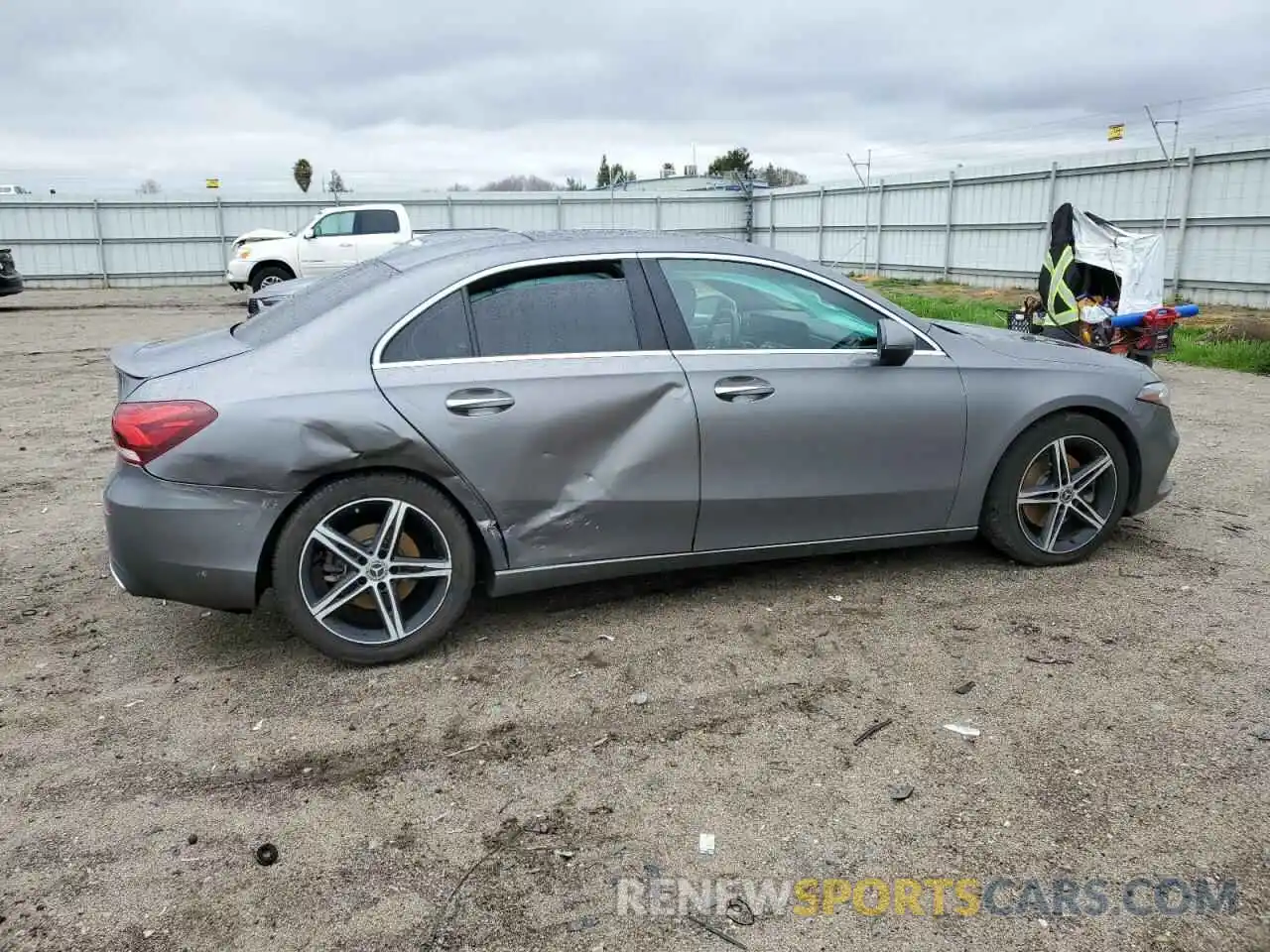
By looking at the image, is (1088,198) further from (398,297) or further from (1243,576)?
(398,297)

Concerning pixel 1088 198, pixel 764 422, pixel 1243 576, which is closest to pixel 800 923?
pixel 764 422

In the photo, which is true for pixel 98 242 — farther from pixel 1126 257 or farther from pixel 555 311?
pixel 555 311

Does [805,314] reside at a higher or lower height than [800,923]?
higher

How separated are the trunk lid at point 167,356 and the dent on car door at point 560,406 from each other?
0.63 m

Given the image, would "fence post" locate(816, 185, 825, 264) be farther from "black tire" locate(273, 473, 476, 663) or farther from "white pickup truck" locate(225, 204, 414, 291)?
"black tire" locate(273, 473, 476, 663)

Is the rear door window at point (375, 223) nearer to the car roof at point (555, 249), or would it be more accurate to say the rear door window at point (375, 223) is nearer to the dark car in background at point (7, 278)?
the dark car in background at point (7, 278)

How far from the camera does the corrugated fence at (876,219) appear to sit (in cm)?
1552

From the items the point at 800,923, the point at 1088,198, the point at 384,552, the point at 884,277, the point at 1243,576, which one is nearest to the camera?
the point at 800,923

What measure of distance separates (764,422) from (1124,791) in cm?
182

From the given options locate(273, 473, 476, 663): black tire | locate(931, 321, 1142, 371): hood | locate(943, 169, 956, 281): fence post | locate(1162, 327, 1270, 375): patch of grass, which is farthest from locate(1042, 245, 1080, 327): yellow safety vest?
locate(943, 169, 956, 281): fence post

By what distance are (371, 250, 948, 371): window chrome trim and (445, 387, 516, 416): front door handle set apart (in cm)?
14

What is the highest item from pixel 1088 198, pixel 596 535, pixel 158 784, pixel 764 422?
pixel 1088 198

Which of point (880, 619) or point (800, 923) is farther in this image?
point (880, 619)

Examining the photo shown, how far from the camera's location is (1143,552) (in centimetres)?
483
